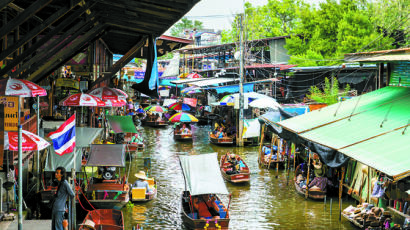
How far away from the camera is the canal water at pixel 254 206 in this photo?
625 inches

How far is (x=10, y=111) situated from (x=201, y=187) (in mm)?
6648

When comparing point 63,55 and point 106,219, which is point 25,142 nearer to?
point 106,219

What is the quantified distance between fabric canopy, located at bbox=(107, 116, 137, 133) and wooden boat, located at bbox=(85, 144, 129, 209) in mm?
6719

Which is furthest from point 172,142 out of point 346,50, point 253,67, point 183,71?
point 183,71

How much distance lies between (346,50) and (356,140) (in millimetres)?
27270

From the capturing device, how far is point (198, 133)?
39969 millimetres

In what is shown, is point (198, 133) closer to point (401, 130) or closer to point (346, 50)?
point (346, 50)

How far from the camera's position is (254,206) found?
18.2 meters

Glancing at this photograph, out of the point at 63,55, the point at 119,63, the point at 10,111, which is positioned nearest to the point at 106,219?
the point at 10,111

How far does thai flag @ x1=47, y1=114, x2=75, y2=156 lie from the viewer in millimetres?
11828

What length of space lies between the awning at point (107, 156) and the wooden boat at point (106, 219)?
1.91m

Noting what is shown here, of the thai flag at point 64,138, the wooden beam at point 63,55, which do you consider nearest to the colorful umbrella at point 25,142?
the thai flag at point 64,138

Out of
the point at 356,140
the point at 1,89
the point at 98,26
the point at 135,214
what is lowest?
the point at 135,214

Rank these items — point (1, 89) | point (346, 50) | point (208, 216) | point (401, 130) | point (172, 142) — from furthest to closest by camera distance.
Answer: point (346, 50) → point (172, 142) → point (208, 216) → point (401, 130) → point (1, 89)
